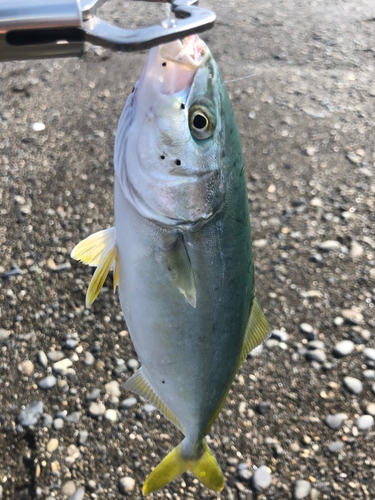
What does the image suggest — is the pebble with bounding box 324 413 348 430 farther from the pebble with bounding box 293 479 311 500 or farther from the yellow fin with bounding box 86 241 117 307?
the yellow fin with bounding box 86 241 117 307

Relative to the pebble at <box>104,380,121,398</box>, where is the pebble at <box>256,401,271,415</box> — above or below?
below

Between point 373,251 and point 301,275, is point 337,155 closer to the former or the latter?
point 373,251

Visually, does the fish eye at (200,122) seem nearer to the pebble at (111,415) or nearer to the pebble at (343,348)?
the pebble at (111,415)

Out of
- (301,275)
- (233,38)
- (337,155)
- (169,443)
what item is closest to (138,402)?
(169,443)

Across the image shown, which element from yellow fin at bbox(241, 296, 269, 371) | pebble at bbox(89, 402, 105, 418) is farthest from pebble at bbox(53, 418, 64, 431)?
yellow fin at bbox(241, 296, 269, 371)

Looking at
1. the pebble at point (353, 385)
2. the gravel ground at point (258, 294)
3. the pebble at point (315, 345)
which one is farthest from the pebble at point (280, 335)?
the pebble at point (353, 385)

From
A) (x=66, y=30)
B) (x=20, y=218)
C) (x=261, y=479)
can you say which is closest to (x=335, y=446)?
(x=261, y=479)
